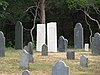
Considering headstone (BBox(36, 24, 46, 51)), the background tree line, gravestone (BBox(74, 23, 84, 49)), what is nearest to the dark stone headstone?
headstone (BBox(36, 24, 46, 51))

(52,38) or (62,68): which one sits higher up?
(52,38)

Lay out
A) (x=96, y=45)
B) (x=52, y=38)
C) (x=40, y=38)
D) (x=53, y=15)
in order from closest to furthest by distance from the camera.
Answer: (x=96, y=45) < (x=52, y=38) < (x=40, y=38) < (x=53, y=15)

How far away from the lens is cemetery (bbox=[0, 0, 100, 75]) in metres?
12.9

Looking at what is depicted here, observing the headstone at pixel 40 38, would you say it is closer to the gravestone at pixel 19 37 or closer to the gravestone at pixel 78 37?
the gravestone at pixel 19 37

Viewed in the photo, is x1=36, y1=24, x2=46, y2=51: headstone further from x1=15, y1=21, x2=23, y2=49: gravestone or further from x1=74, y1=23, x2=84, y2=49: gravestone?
x1=74, y1=23, x2=84, y2=49: gravestone

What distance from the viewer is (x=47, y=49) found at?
57.5 ft

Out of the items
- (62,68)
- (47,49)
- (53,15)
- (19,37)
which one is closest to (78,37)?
(19,37)

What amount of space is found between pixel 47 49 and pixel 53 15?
45.0 feet

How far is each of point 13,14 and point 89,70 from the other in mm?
17109

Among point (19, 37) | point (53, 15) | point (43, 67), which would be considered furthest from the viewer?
point (53, 15)

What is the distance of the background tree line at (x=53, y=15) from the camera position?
28906 mm

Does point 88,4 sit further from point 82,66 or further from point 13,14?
point 82,66

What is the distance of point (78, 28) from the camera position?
23250mm

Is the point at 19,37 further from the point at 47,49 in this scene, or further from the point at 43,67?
the point at 43,67
